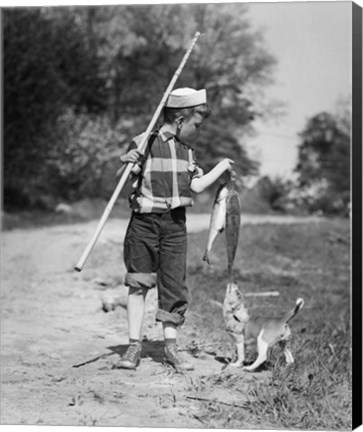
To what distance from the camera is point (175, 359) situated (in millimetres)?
3436

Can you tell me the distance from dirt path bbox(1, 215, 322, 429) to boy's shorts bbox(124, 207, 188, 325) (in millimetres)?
261

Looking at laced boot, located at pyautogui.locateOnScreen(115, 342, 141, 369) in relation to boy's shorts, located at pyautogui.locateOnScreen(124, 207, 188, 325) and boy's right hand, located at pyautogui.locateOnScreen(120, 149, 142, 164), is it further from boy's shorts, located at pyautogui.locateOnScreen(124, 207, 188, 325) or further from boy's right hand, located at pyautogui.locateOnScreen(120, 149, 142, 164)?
boy's right hand, located at pyautogui.locateOnScreen(120, 149, 142, 164)

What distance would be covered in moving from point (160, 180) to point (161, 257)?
0.28m

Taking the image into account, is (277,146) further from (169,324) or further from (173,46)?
(169,324)

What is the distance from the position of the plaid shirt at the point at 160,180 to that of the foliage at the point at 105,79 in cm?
170

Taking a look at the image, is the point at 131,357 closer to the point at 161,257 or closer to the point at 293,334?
the point at 161,257

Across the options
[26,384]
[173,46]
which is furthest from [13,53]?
[26,384]

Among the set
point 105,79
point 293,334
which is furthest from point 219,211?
point 105,79

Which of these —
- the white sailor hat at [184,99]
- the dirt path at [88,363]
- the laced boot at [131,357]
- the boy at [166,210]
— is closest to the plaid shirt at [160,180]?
the boy at [166,210]

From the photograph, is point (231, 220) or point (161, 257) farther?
point (231, 220)

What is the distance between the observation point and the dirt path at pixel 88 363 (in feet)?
11.0

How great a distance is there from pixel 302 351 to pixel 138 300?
0.75 metres

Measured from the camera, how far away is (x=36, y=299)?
4.70 m

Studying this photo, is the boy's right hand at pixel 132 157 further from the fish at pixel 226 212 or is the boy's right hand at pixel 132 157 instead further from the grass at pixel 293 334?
the grass at pixel 293 334
